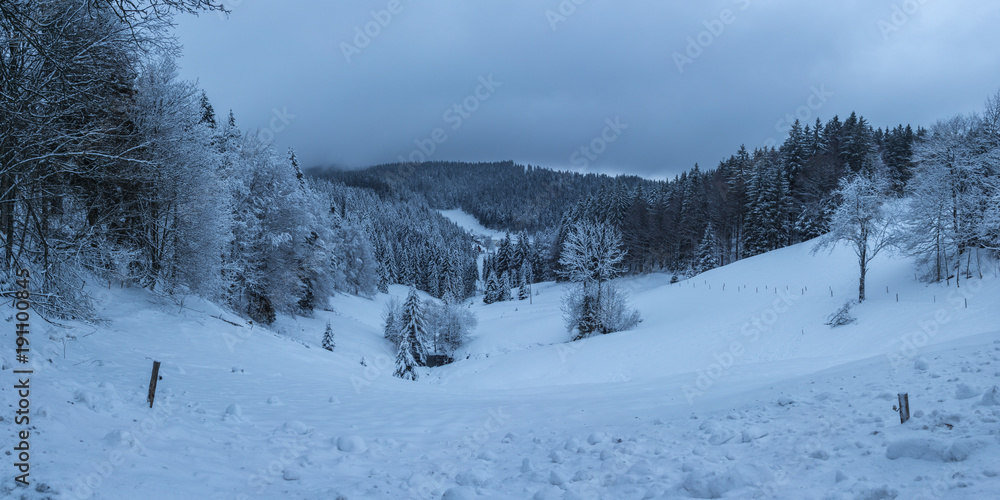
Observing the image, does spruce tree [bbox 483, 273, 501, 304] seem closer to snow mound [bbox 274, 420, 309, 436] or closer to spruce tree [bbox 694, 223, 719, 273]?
spruce tree [bbox 694, 223, 719, 273]

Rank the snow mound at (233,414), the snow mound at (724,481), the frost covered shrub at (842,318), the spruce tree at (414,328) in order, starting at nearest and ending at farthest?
the snow mound at (724,481) → the snow mound at (233,414) → the frost covered shrub at (842,318) → the spruce tree at (414,328)

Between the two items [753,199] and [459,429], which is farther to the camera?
[753,199]

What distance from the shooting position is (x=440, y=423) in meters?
7.81

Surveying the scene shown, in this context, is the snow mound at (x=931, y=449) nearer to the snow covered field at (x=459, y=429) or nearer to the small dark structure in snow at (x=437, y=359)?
the snow covered field at (x=459, y=429)

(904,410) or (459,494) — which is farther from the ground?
(904,410)

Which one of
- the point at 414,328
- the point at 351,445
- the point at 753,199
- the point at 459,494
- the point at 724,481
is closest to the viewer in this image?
the point at 724,481

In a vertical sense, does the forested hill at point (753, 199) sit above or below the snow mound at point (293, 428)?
above

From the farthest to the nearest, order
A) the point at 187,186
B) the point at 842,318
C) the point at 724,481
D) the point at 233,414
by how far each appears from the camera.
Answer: the point at 842,318 → the point at 187,186 → the point at 233,414 → the point at 724,481

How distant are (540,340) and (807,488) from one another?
32288 mm

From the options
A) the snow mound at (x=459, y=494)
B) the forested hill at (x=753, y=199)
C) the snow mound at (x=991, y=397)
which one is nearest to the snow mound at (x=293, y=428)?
the snow mound at (x=459, y=494)

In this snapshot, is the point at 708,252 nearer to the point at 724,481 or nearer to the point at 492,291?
the point at 492,291

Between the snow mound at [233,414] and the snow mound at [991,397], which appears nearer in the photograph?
the snow mound at [991,397]

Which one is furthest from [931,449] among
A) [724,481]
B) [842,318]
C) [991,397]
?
[842,318]

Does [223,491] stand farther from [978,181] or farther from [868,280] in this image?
[868,280]
